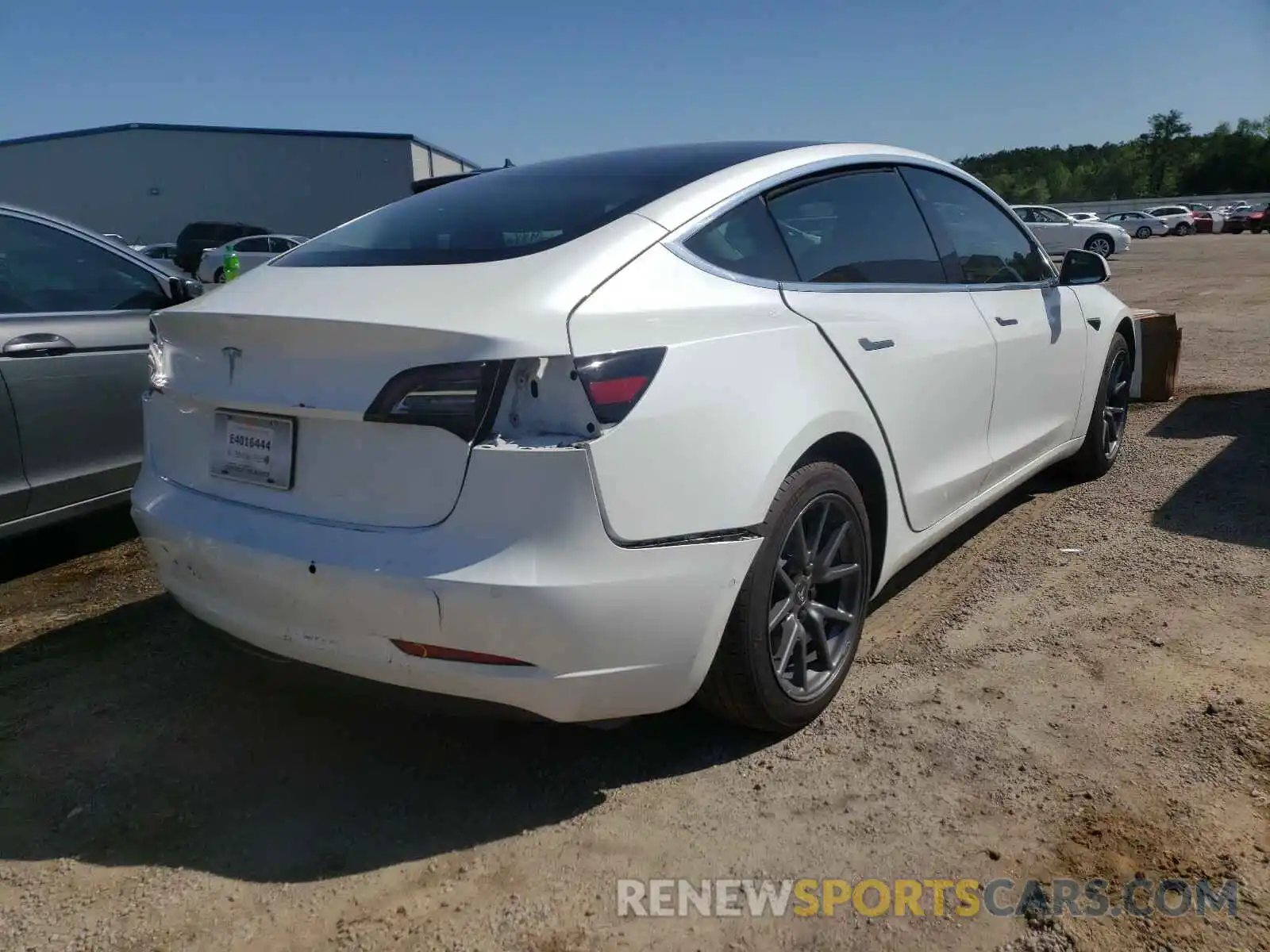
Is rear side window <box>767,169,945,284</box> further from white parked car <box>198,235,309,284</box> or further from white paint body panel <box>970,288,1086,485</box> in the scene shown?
white parked car <box>198,235,309,284</box>

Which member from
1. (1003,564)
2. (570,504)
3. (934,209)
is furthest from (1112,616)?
(570,504)

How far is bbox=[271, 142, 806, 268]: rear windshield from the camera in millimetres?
2576

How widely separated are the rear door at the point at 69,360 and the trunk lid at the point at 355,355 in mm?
1677

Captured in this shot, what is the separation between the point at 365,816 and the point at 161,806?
1.76 feet

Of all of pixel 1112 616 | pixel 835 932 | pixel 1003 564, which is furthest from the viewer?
pixel 1003 564

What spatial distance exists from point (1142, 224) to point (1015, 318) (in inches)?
1971

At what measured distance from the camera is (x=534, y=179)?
3232 millimetres

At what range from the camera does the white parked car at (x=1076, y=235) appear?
29.5 metres

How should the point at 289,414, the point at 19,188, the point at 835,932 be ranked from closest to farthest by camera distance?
the point at 835,932
the point at 289,414
the point at 19,188

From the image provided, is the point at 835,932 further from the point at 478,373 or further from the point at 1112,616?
the point at 1112,616

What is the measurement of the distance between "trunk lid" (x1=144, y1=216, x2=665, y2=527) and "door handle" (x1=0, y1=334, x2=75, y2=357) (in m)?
1.63

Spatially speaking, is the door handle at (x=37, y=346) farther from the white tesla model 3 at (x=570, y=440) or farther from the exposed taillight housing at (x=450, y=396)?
the exposed taillight housing at (x=450, y=396)

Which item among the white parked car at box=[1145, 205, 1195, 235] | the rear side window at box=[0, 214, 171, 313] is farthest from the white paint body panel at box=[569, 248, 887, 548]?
the white parked car at box=[1145, 205, 1195, 235]

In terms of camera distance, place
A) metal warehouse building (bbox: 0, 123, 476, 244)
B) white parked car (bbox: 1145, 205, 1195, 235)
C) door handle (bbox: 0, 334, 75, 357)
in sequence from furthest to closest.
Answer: white parked car (bbox: 1145, 205, 1195, 235) → metal warehouse building (bbox: 0, 123, 476, 244) → door handle (bbox: 0, 334, 75, 357)
